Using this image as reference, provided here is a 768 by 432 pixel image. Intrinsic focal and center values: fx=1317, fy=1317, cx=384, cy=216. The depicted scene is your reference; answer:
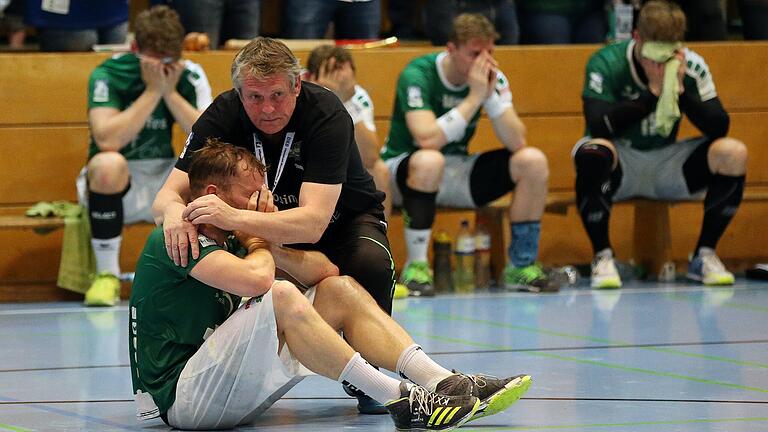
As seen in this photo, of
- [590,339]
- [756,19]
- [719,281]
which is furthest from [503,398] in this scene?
[756,19]

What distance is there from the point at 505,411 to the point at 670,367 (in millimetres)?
1115

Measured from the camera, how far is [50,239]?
26.3ft

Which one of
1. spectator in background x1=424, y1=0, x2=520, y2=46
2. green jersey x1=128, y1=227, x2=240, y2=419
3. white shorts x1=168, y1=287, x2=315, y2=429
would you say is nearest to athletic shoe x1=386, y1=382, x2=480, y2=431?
white shorts x1=168, y1=287, x2=315, y2=429

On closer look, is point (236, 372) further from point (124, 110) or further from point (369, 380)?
point (124, 110)

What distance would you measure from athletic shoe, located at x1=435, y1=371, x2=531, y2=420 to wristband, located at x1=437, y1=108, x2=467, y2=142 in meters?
3.78

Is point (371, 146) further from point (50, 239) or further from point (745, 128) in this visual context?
point (745, 128)

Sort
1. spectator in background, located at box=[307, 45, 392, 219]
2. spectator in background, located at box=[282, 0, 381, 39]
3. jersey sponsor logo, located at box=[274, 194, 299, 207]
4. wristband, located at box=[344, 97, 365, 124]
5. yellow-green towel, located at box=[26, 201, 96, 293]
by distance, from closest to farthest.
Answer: jersey sponsor logo, located at box=[274, 194, 299, 207] → spectator in background, located at box=[307, 45, 392, 219] → wristband, located at box=[344, 97, 365, 124] → yellow-green towel, located at box=[26, 201, 96, 293] → spectator in background, located at box=[282, 0, 381, 39]

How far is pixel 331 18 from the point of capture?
888 cm

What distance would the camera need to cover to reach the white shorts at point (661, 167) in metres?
8.41

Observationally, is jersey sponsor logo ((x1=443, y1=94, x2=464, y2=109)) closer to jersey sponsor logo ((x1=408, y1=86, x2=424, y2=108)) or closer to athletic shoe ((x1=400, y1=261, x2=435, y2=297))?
jersey sponsor logo ((x1=408, y1=86, x2=424, y2=108))

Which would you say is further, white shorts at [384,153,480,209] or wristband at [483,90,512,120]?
white shorts at [384,153,480,209]

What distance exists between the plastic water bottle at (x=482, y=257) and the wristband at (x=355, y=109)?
3.81 ft


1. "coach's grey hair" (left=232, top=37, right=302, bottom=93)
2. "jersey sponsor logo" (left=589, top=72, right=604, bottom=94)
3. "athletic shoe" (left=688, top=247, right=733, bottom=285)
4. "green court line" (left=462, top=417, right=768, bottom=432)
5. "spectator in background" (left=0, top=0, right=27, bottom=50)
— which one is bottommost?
"athletic shoe" (left=688, top=247, right=733, bottom=285)

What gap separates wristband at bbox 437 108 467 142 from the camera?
7762 millimetres
